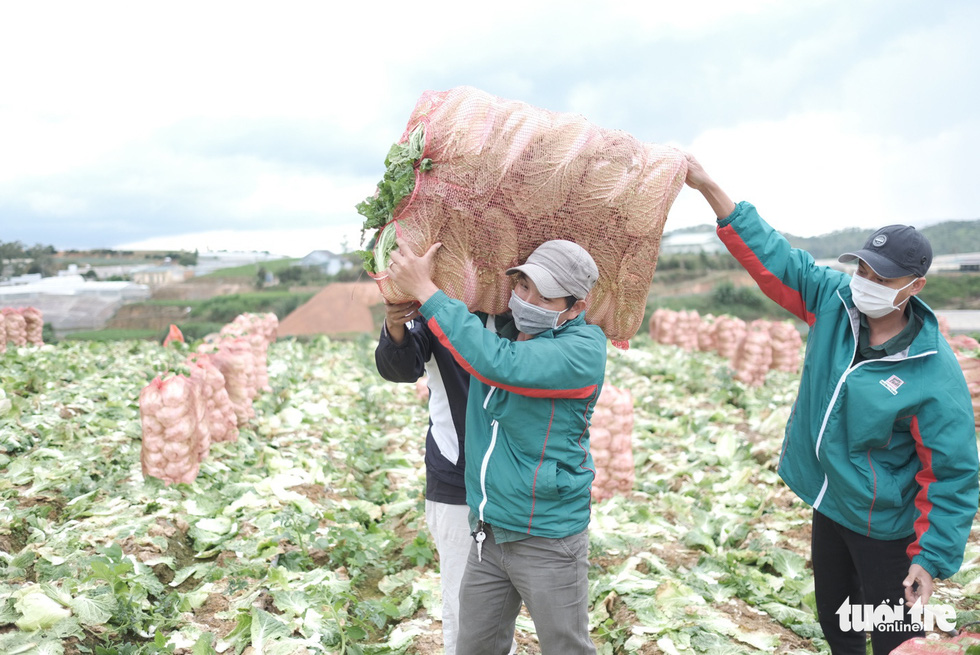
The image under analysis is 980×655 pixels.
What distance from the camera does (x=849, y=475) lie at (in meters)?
2.39

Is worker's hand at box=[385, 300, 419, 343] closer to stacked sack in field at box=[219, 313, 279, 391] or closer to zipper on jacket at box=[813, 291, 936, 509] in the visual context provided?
zipper on jacket at box=[813, 291, 936, 509]

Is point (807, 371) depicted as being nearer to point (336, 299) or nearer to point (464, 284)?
point (464, 284)

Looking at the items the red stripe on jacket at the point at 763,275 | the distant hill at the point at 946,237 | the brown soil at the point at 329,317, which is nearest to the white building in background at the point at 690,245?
the distant hill at the point at 946,237

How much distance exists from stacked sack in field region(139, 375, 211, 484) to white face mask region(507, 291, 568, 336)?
334 cm

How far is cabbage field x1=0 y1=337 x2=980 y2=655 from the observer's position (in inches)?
121

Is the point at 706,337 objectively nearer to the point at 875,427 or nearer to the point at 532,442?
the point at 875,427

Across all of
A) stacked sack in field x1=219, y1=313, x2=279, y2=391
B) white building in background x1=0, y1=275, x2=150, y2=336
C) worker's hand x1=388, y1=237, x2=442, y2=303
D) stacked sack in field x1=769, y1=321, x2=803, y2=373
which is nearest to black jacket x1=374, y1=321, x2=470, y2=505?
worker's hand x1=388, y1=237, x2=442, y2=303

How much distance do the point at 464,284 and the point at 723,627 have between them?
2.19m

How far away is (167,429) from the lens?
4672 mm

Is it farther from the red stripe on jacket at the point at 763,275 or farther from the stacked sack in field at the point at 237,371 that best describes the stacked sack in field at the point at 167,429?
the red stripe on jacket at the point at 763,275

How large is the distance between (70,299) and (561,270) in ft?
51.7

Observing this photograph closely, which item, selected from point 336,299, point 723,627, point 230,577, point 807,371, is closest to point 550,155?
point 807,371

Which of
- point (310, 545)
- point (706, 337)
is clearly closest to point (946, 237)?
point (706, 337)

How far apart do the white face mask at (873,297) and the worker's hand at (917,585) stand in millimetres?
886
